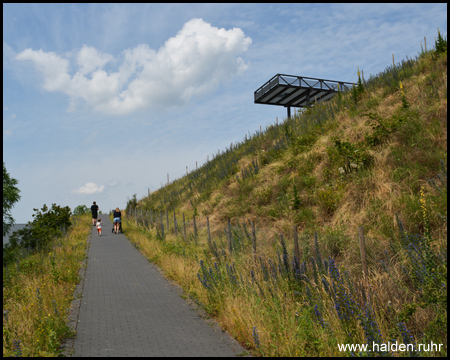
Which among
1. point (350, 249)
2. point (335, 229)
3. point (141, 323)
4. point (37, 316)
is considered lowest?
point (141, 323)

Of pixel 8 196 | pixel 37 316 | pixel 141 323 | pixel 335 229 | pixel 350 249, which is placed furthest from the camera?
pixel 8 196

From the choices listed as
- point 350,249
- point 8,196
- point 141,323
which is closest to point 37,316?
point 141,323

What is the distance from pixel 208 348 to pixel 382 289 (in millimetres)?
2605

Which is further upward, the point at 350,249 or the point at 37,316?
the point at 350,249

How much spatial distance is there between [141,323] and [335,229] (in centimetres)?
602

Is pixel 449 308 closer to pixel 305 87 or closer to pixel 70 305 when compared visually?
pixel 70 305

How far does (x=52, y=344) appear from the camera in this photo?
17.0 feet

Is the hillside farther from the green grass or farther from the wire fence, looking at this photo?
the green grass

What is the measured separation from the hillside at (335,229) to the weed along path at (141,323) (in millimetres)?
440

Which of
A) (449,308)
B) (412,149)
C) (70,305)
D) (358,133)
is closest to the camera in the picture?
(449,308)

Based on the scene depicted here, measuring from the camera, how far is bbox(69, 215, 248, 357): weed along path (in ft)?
17.0

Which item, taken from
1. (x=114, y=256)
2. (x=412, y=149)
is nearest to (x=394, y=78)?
(x=412, y=149)

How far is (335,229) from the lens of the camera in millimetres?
10211

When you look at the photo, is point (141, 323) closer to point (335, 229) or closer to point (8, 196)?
point (335, 229)
